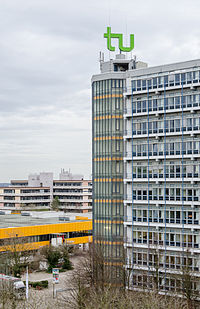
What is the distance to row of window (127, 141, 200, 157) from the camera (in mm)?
67500

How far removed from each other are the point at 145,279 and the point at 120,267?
488cm

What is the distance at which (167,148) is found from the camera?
70062 millimetres

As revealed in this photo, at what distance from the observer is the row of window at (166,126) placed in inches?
2662

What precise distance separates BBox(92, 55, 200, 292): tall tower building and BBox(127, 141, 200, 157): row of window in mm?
146

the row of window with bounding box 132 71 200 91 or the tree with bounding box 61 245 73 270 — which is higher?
the row of window with bounding box 132 71 200 91

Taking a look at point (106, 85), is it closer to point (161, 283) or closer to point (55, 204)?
point (161, 283)

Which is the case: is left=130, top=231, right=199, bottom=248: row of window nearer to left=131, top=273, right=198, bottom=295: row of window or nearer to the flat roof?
left=131, top=273, right=198, bottom=295: row of window

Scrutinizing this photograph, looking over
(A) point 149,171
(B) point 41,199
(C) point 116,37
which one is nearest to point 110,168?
(A) point 149,171

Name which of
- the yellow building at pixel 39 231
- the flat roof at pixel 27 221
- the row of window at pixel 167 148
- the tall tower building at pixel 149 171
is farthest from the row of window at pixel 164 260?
the flat roof at pixel 27 221

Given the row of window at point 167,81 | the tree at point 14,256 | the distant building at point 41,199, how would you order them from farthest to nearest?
1. the distant building at point 41,199
2. the tree at point 14,256
3. the row of window at point 167,81

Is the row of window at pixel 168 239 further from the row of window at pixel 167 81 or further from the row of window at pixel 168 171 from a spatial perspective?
the row of window at pixel 167 81

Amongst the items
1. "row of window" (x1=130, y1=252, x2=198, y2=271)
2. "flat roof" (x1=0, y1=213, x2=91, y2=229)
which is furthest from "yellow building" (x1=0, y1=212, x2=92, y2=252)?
"row of window" (x1=130, y1=252, x2=198, y2=271)

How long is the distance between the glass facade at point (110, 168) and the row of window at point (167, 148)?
167 inches

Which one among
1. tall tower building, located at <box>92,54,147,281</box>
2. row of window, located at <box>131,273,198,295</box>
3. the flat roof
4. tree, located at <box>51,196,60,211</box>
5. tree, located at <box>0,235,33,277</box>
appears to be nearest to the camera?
row of window, located at <box>131,273,198,295</box>
